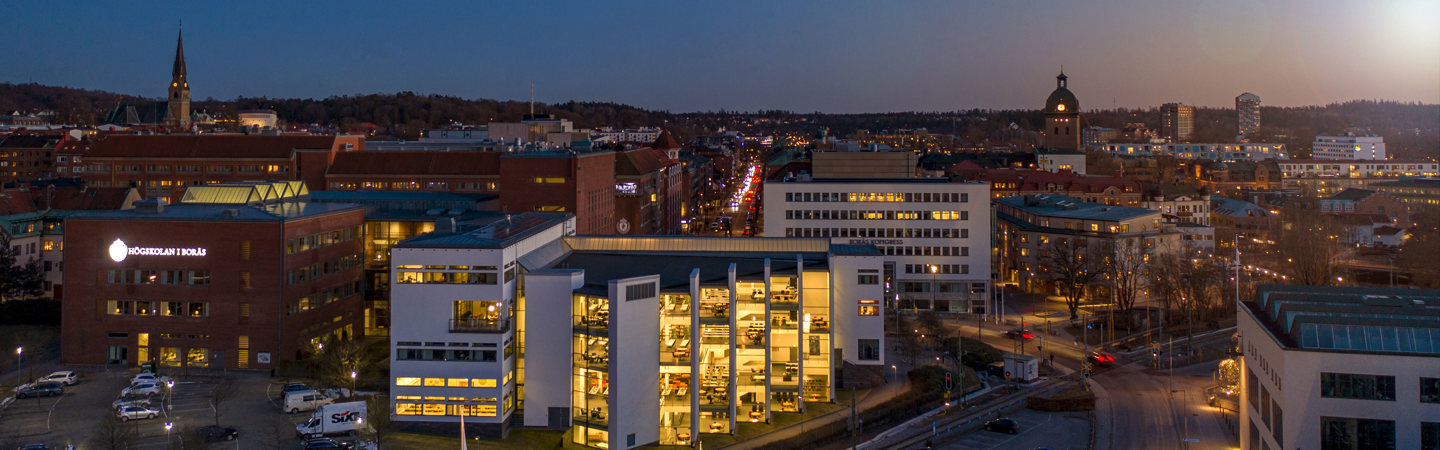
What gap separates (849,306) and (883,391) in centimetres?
349

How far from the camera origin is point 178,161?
75.1 m

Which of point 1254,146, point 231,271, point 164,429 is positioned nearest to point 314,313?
point 231,271

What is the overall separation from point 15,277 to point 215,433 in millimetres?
30577

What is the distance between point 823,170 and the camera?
71438 millimetres

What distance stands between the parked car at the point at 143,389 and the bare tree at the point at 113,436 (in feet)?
15.0

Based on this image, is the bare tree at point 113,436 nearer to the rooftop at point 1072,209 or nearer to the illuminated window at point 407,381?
the illuminated window at point 407,381

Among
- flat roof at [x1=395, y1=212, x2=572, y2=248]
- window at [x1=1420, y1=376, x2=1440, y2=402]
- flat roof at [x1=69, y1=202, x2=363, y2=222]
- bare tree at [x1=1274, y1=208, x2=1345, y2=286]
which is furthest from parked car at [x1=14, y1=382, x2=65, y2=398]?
bare tree at [x1=1274, y1=208, x2=1345, y2=286]

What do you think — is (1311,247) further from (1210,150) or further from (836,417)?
(1210,150)

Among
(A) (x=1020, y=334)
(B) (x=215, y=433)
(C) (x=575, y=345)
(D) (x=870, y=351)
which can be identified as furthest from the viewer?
(A) (x=1020, y=334)

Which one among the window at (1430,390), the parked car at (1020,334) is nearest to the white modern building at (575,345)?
the window at (1430,390)

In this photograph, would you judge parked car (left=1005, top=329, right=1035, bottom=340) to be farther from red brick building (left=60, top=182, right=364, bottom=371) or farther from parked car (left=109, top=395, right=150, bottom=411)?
parked car (left=109, top=395, right=150, bottom=411)

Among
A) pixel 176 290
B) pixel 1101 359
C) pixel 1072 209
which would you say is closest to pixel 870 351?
pixel 1101 359

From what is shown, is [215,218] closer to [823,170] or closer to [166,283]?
[166,283]

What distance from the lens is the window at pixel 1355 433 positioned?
26.0m
